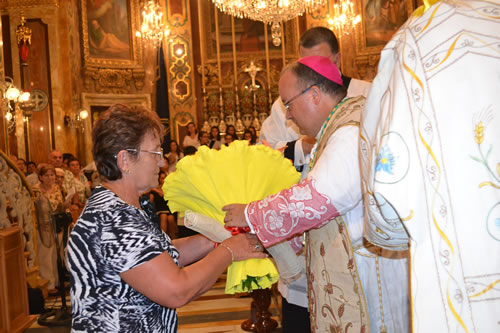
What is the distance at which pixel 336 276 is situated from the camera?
2.03 m

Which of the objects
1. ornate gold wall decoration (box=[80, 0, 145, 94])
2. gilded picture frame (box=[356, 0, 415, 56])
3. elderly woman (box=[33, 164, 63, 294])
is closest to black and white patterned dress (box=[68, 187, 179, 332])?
elderly woman (box=[33, 164, 63, 294])

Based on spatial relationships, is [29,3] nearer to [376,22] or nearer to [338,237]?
[376,22]

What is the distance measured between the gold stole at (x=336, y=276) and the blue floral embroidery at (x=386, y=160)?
0.92 meters

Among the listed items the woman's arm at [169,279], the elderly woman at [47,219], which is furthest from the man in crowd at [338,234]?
the elderly woman at [47,219]

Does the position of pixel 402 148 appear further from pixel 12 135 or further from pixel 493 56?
pixel 12 135

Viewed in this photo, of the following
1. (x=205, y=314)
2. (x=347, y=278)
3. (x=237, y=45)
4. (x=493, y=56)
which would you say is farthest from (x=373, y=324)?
(x=237, y=45)

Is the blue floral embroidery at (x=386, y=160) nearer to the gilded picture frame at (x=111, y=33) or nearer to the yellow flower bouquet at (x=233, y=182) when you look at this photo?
the yellow flower bouquet at (x=233, y=182)

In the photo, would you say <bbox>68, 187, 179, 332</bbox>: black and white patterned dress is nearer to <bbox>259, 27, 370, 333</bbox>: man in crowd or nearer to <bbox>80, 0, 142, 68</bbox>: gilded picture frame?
<bbox>259, 27, 370, 333</bbox>: man in crowd

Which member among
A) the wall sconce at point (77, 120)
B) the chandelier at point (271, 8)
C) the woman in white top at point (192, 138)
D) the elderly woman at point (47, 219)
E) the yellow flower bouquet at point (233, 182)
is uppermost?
the chandelier at point (271, 8)

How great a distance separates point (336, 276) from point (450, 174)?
105 cm

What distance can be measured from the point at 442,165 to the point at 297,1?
7.86 m

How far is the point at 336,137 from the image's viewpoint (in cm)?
200

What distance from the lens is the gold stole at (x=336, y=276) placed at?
6.53 ft

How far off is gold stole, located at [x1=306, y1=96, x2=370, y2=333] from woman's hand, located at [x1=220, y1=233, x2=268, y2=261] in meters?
0.23
